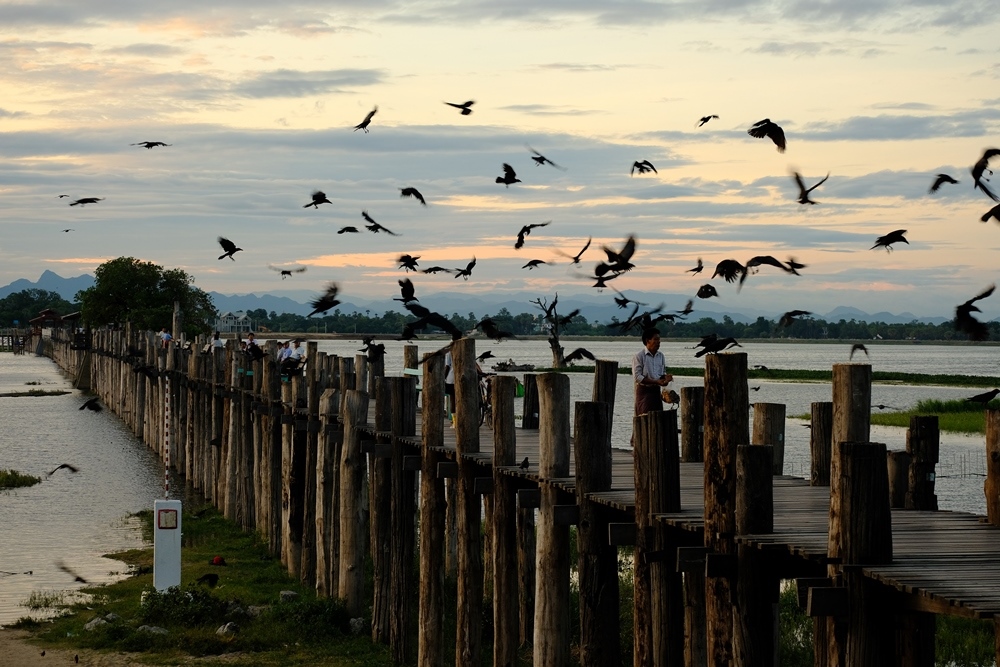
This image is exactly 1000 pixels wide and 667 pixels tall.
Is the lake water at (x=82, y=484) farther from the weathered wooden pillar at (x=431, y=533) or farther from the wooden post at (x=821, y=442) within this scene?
the wooden post at (x=821, y=442)

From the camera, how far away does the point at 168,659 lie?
14.5 meters

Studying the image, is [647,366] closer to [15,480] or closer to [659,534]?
[659,534]

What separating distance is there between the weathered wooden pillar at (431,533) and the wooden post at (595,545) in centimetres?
385

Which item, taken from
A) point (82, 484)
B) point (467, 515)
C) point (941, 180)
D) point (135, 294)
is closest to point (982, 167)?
point (941, 180)

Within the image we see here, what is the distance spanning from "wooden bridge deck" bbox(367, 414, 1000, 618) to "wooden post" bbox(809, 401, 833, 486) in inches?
5.9

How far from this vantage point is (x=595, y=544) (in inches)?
406

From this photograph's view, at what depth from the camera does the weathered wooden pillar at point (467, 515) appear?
1325 centimetres

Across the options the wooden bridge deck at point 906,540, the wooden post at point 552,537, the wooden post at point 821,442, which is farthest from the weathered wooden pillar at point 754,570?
the wooden post at point 821,442

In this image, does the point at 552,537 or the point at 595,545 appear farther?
the point at 552,537

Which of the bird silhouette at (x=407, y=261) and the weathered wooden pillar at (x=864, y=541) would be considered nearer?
the weathered wooden pillar at (x=864, y=541)

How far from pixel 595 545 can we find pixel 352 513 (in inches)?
276

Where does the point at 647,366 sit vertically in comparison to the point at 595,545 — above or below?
above

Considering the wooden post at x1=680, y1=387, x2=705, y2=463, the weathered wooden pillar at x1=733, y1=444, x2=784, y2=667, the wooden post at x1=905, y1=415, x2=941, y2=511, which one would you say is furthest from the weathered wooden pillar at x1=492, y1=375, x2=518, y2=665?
the weathered wooden pillar at x1=733, y1=444, x2=784, y2=667

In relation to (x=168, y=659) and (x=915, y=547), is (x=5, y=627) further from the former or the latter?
(x=915, y=547)
